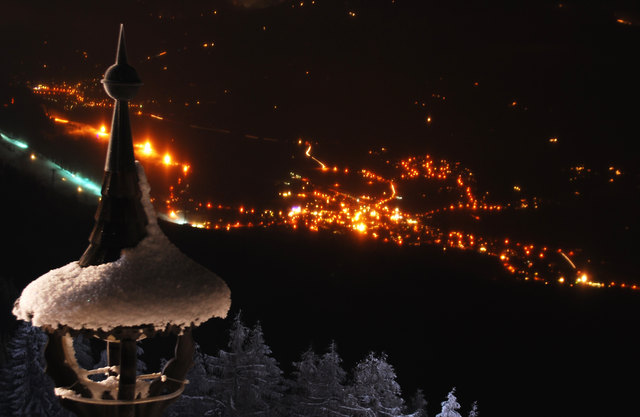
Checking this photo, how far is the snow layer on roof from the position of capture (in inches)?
135

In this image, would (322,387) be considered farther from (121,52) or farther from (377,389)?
(121,52)

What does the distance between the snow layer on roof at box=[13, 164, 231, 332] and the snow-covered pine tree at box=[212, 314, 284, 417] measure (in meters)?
18.2

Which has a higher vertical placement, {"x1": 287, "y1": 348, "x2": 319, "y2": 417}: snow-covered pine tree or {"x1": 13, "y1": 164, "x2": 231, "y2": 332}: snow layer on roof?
{"x1": 13, "y1": 164, "x2": 231, "y2": 332}: snow layer on roof

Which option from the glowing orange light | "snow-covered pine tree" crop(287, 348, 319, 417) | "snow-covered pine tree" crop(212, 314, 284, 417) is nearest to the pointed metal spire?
"snow-covered pine tree" crop(212, 314, 284, 417)

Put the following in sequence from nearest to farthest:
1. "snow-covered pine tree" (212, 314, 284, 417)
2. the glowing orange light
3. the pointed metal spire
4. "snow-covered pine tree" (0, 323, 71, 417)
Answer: the pointed metal spire
"snow-covered pine tree" (0, 323, 71, 417)
"snow-covered pine tree" (212, 314, 284, 417)
the glowing orange light

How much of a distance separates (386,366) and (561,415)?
26.5 meters

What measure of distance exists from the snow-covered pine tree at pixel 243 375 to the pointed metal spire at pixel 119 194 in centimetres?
1818

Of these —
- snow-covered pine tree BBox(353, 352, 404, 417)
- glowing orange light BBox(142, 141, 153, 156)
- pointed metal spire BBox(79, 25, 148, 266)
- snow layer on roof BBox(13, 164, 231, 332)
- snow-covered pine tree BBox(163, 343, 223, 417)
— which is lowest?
snow-covered pine tree BBox(163, 343, 223, 417)

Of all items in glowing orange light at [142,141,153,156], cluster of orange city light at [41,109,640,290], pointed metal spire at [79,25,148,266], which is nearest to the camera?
pointed metal spire at [79,25,148,266]

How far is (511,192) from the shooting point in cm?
6047

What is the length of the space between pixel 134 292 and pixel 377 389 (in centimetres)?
1932

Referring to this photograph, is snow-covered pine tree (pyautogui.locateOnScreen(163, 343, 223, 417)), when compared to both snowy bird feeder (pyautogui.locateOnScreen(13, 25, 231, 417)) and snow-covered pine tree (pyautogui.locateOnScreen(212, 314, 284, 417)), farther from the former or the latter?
snowy bird feeder (pyautogui.locateOnScreen(13, 25, 231, 417))

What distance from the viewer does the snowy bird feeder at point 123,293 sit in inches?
137

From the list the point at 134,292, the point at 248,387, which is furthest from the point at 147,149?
the point at 134,292
